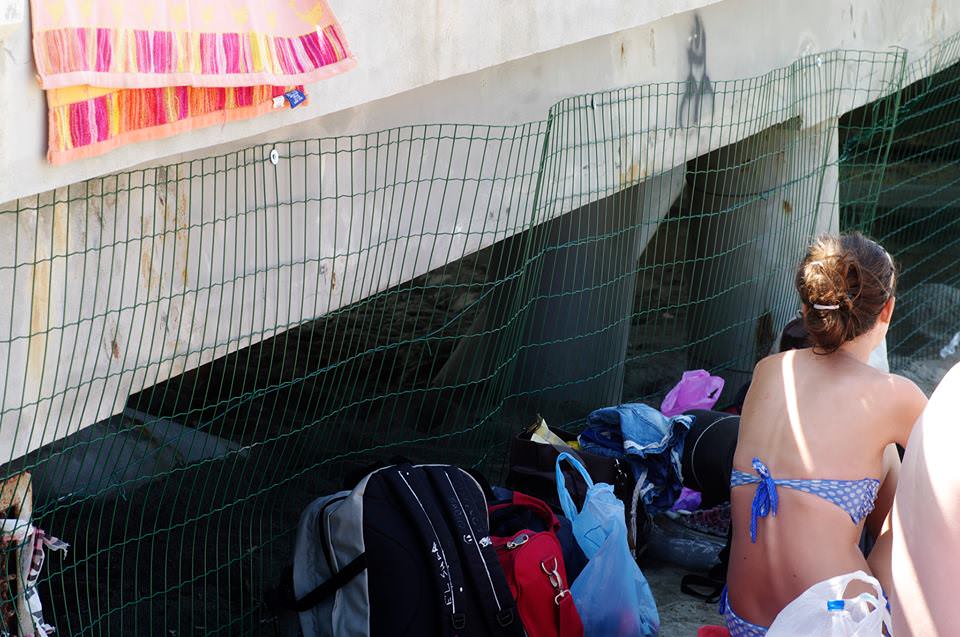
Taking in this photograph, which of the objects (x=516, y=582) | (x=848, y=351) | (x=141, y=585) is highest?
(x=848, y=351)

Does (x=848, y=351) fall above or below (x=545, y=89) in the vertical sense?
below

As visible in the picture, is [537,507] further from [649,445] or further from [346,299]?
[346,299]

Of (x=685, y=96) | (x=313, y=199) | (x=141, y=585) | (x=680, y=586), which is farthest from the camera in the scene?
(x=685, y=96)

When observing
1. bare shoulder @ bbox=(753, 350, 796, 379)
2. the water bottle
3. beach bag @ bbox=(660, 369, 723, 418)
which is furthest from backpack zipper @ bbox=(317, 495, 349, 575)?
beach bag @ bbox=(660, 369, 723, 418)

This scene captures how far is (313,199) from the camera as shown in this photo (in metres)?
3.83

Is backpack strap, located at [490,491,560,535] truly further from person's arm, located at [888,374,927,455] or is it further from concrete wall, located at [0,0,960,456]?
person's arm, located at [888,374,927,455]

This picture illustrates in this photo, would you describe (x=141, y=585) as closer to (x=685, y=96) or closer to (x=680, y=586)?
(x=680, y=586)

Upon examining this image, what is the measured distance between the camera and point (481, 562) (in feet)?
11.4

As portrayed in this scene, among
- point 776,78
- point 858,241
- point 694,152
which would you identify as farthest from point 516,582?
point 776,78

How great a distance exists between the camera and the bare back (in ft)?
11.0

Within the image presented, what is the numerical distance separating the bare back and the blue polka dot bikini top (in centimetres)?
2

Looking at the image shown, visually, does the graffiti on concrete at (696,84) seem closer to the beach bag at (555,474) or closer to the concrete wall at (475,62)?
the concrete wall at (475,62)

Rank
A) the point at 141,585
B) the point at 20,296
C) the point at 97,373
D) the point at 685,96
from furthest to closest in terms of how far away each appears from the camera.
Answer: the point at 685,96 < the point at 141,585 < the point at 97,373 < the point at 20,296

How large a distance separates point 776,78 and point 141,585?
394cm
